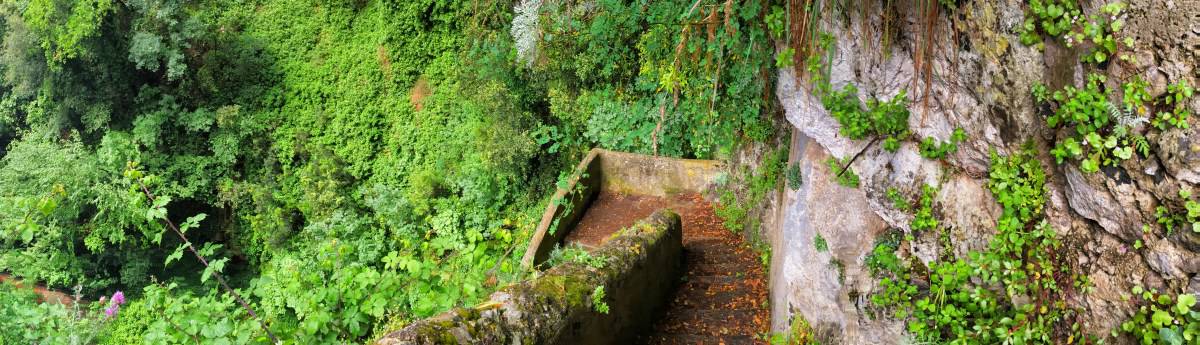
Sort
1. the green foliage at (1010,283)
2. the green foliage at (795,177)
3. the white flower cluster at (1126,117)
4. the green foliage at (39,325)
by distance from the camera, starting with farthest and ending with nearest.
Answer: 1. the green foliage at (795,177)
2. the green foliage at (39,325)
3. the green foliage at (1010,283)
4. the white flower cluster at (1126,117)

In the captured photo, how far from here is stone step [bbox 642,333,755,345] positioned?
18.3 ft

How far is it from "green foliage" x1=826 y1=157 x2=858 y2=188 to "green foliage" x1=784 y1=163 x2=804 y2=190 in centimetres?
59

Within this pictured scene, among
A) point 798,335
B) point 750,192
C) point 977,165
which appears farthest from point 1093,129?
point 750,192

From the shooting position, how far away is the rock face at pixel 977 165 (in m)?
2.73

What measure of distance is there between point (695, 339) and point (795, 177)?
1.60 m

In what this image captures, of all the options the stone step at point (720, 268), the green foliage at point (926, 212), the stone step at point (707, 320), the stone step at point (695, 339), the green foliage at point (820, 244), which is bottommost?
the stone step at point (695, 339)

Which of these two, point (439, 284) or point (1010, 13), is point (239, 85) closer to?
point (439, 284)

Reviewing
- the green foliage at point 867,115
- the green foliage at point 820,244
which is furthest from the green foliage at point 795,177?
the green foliage at point 867,115

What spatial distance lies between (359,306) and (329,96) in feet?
40.4

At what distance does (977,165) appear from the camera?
11.5ft

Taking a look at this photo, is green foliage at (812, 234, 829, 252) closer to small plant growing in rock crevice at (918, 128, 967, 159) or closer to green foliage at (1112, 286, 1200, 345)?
small plant growing in rock crevice at (918, 128, 967, 159)

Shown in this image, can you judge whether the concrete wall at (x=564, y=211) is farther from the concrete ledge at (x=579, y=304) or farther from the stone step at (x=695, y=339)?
the stone step at (x=695, y=339)

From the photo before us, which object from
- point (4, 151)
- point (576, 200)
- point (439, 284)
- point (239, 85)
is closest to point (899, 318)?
point (439, 284)

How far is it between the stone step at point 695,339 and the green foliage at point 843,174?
1.82m
